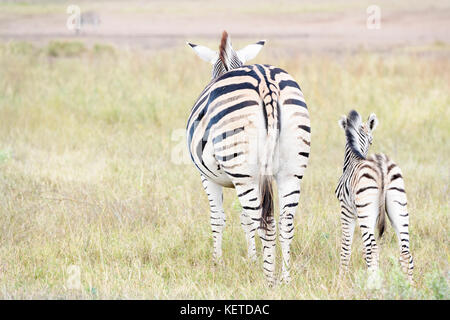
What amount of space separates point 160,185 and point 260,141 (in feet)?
9.92

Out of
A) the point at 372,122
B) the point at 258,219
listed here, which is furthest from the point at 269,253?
the point at 372,122

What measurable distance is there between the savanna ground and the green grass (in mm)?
21

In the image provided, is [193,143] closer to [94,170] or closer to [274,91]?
[274,91]

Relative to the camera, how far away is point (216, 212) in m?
5.17

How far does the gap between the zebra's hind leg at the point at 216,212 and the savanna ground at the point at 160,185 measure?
4.9 inches

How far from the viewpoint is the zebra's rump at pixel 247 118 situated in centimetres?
417

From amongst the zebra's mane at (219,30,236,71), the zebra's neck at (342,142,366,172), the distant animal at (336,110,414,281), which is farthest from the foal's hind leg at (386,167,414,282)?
the zebra's mane at (219,30,236,71)

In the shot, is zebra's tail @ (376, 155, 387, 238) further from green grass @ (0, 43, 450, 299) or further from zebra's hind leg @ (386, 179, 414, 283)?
green grass @ (0, 43, 450, 299)

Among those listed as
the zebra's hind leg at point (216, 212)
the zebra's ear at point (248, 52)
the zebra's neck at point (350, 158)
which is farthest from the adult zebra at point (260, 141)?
the zebra's ear at point (248, 52)

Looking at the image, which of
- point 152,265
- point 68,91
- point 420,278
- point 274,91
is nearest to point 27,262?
point 152,265

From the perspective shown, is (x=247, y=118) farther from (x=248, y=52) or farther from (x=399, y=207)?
(x=248, y=52)

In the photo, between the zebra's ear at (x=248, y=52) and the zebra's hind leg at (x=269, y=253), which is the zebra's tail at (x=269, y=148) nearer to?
the zebra's hind leg at (x=269, y=253)

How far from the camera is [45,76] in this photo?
43.6ft

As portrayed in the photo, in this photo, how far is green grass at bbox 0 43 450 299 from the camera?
15.0ft
